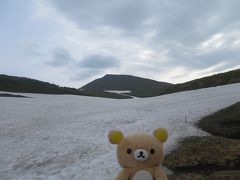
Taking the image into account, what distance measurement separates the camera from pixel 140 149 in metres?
7.17

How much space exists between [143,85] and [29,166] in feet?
613

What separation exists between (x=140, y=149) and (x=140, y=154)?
3.8 inches

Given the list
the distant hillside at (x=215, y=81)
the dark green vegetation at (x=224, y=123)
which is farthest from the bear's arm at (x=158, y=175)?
the distant hillside at (x=215, y=81)

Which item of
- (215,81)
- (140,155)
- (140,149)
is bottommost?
(140,155)

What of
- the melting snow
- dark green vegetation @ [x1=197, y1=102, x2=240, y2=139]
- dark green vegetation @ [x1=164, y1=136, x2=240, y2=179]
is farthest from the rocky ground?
dark green vegetation @ [x1=197, y1=102, x2=240, y2=139]

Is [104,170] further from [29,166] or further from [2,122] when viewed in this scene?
[2,122]

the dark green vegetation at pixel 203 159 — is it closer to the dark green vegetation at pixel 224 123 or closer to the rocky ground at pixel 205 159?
the rocky ground at pixel 205 159

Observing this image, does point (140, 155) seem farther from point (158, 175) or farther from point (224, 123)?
point (224, 123)

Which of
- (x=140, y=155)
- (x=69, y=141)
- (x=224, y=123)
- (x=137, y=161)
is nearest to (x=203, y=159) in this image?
(x=224, y=123)

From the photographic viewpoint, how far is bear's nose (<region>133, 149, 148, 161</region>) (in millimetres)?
7137

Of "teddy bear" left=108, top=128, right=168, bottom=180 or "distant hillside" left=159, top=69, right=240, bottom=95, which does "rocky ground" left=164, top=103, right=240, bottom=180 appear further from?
"distant hillside" left=159, top=69, right=240, bottom=95

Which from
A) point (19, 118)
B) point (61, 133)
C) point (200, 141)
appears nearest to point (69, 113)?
point (19, 118)

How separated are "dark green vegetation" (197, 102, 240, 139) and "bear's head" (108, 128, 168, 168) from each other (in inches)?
367

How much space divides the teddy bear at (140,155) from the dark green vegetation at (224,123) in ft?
30.5
